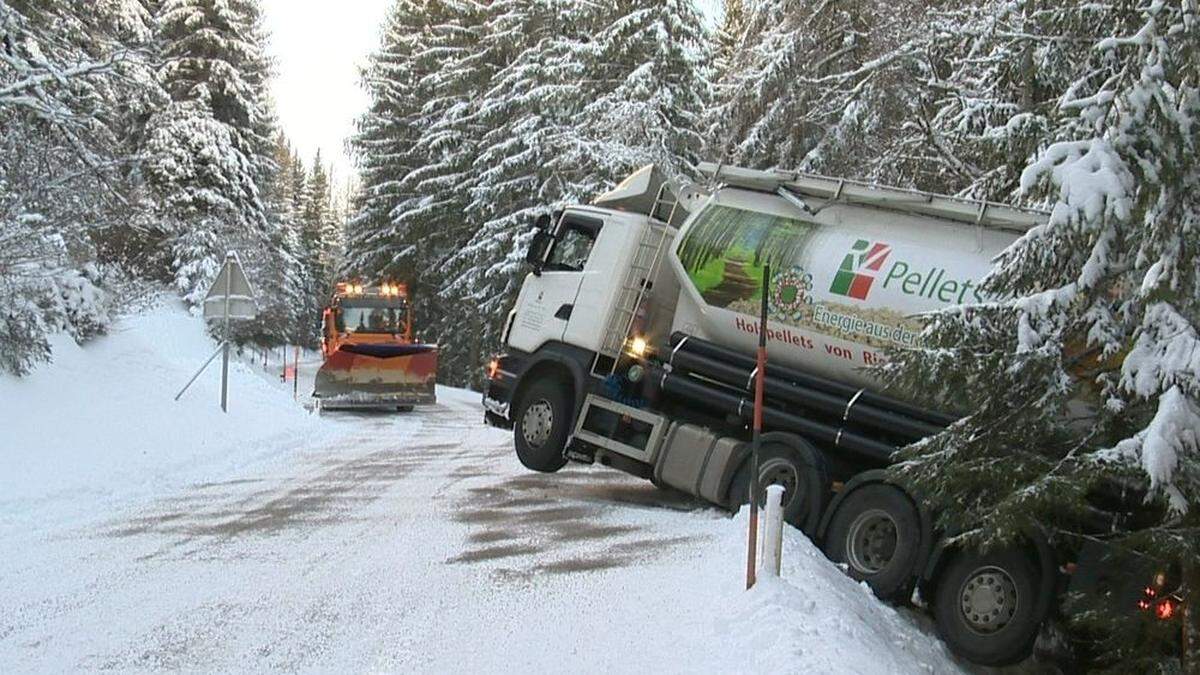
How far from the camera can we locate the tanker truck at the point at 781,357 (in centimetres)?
760

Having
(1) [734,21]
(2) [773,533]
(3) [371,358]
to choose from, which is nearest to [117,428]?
(2) [773,533]

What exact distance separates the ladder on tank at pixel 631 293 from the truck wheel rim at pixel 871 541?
3.52m

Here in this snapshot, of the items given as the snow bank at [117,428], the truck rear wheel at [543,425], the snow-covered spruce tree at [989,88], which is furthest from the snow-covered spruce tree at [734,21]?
the snow bank at [117,428]

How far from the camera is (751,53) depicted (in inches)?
762

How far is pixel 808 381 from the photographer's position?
9.26 m

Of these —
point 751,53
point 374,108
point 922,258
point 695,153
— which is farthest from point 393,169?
point 922,258

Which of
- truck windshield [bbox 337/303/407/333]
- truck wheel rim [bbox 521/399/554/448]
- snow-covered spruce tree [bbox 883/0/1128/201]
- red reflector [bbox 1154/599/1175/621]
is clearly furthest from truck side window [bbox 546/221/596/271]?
truck windshield [bbox 337/303/407/333]

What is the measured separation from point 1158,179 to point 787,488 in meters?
4.79

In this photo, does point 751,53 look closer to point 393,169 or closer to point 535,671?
point 535,671

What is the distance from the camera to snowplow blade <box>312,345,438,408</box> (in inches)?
861

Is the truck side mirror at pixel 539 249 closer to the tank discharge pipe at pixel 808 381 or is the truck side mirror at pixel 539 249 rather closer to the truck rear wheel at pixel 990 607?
the tank discharge pipe at pixel 808 381

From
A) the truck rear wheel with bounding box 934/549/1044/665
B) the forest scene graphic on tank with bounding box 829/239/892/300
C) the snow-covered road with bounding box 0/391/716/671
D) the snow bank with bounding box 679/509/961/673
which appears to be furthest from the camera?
the forest scene graphic on tank with bounding box 829/239/892/300

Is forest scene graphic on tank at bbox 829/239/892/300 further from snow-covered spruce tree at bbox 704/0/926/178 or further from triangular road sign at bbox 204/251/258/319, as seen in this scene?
triangular road sign at bbox 204/251/258/319

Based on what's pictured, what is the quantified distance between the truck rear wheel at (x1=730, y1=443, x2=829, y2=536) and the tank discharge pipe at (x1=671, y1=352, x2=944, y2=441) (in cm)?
46
